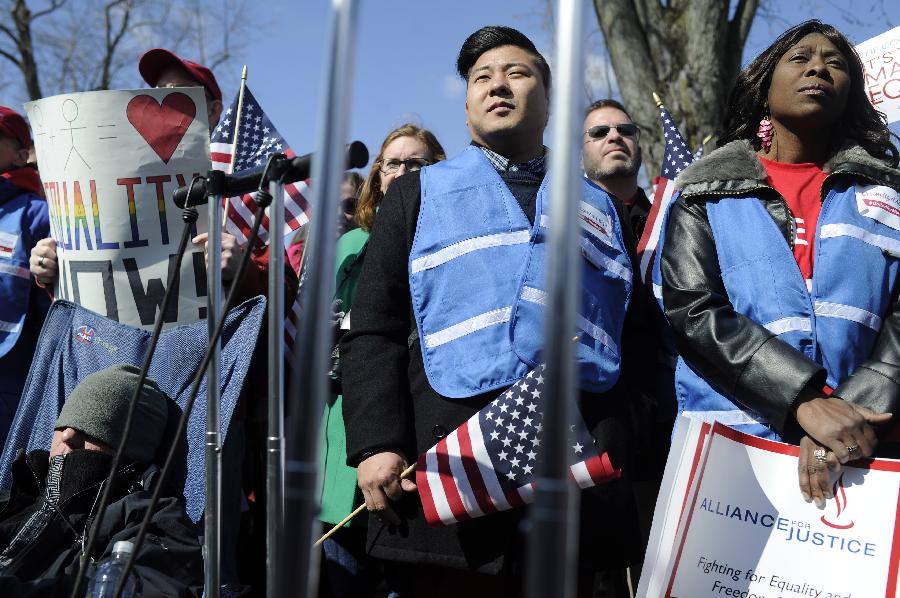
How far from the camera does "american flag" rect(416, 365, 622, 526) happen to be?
8.15 ft

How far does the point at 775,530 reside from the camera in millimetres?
2459

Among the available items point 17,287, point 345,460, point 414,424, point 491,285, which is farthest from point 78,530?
point 17,287

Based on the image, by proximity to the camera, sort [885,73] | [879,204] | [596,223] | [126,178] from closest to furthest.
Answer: [879,204], [596,223], [126,178], [885,73]

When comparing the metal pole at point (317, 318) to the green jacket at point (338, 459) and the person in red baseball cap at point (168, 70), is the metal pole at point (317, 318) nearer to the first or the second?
the green jacket at point (338, 459)

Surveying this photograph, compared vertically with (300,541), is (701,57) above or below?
above

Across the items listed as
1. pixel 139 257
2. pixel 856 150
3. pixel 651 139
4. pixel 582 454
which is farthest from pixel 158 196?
pixel 651 139

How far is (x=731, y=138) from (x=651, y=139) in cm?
644

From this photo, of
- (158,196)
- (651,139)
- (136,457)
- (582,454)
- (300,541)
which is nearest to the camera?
(300,541)

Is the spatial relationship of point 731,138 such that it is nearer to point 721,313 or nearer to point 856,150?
point 856,150

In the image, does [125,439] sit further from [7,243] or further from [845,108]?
[845,108]

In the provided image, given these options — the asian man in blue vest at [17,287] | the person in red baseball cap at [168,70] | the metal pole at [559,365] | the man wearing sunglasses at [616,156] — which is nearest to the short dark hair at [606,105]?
the man wearing sunglasses at [616,156]

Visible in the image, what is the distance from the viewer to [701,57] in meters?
10.0

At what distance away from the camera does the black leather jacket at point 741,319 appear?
8.30ft

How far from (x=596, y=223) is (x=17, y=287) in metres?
2.45
